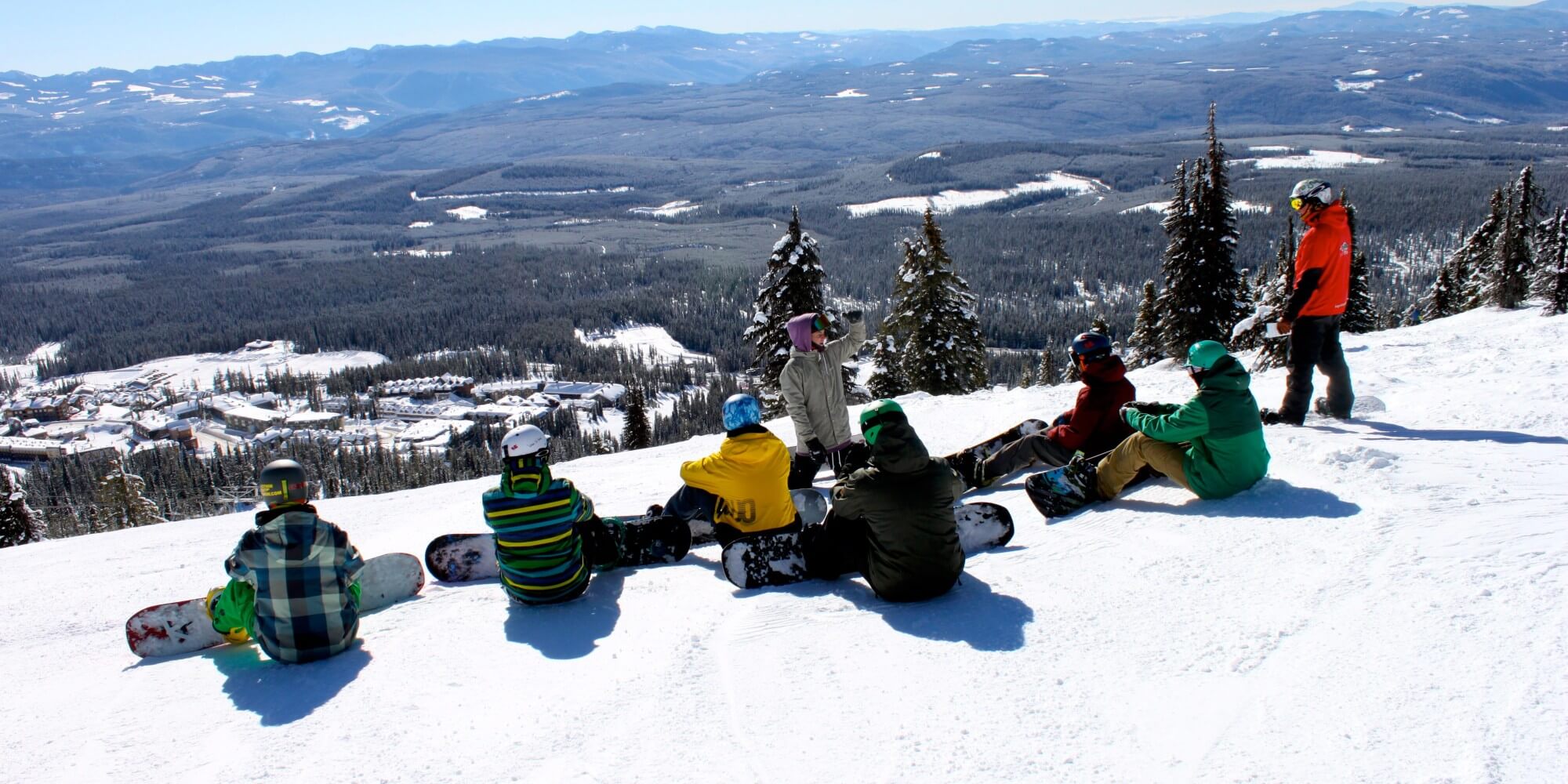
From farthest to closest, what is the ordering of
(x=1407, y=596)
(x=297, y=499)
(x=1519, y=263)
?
(x=1519, y=263)
(x=297, y=499)
(x=1407, y=596)

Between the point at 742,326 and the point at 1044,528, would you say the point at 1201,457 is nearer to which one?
the point at 1044,528

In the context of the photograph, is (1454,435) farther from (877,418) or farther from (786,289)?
(786,289)

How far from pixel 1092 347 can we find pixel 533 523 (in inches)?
163

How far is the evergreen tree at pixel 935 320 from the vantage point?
22938 mm

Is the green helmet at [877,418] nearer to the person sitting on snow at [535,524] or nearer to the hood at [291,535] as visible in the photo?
the person sitting on snow at [535,524]

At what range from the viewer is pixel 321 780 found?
3271mm

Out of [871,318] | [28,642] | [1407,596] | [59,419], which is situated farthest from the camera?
[871,318]

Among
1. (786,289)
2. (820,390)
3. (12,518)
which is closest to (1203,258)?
(786,289)

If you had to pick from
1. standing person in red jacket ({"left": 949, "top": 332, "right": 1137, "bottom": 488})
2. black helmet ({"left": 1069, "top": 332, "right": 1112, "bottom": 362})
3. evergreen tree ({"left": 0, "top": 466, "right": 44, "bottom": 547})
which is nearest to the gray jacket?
standing person in red jacket ({"left": 949, "top": 332, "right": 1137, "bottom": 488})

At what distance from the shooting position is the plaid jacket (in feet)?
14.3

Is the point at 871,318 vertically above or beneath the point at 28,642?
beneath

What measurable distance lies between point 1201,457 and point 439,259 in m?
186

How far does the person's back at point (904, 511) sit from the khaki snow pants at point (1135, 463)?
5.91 feet

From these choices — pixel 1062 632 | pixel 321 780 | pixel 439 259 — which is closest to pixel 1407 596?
pixel 1062 632
